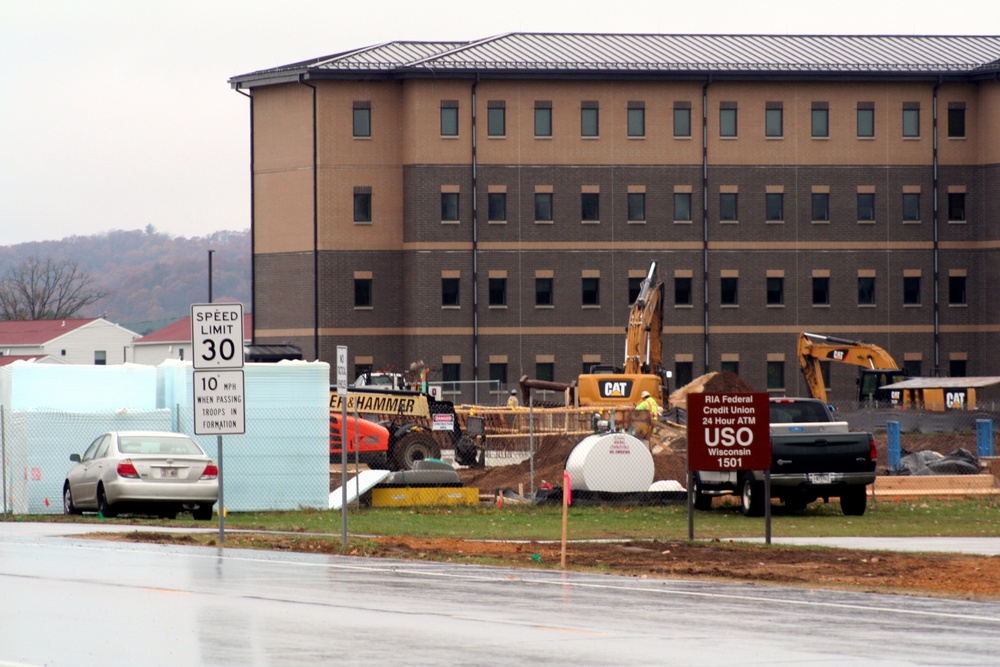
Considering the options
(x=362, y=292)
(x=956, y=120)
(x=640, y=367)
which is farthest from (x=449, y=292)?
(x=956, y=120)

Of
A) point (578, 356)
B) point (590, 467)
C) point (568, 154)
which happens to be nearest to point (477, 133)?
point (568, 154)

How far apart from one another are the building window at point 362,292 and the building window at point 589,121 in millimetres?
11466

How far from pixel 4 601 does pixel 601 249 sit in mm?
60207

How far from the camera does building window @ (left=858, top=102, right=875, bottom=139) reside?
72688 mm

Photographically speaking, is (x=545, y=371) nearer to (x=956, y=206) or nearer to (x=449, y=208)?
(x=449, y=208)

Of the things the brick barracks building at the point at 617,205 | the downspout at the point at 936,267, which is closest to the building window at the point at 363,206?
the brick barracks building at the point at 617,205

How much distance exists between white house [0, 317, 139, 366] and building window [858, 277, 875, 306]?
62.0 m

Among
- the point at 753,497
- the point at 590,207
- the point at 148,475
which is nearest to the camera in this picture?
the point at 148,475

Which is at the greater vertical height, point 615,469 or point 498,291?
point 498,291

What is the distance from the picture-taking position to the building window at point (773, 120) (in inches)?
2842

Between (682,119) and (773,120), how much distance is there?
13.5ft

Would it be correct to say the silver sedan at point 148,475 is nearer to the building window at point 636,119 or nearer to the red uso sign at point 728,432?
the red uso sign at point 728,432

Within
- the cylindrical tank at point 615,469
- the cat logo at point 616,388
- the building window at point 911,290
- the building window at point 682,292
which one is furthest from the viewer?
the building window at point 911,290

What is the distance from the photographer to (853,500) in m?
27.5
